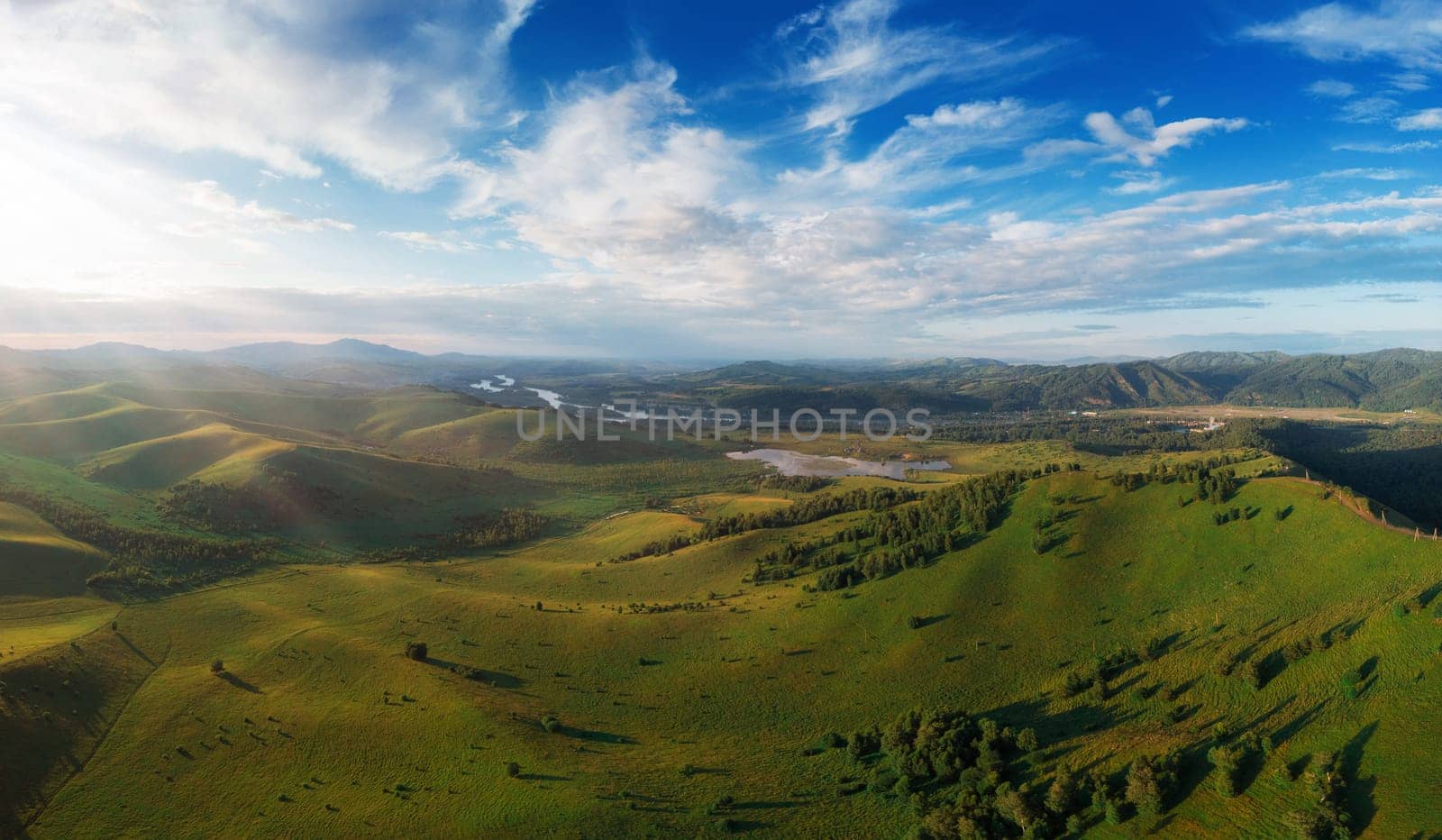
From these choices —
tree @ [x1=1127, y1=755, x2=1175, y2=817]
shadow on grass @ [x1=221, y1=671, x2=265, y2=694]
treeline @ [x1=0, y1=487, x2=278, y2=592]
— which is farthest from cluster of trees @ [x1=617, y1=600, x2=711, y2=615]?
treeline @ [x1=0, y1=487, x2=278, y2=592]

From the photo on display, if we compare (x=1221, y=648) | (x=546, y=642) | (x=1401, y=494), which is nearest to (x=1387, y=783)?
(x=1221, y=648)

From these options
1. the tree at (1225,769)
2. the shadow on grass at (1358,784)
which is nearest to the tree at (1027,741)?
the tree at (1225,769)

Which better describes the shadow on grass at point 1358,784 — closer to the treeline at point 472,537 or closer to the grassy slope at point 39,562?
the treeline at point 472,537

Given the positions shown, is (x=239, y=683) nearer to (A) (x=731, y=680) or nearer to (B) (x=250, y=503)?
(A) (x=731, y=680)

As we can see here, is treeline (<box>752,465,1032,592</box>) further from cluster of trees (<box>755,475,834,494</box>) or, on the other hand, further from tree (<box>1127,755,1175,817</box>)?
cluster of trees (<box>755,475,834,494</box>)

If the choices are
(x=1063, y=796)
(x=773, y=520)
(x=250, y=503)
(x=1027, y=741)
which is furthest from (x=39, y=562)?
(x=1063, y=796)

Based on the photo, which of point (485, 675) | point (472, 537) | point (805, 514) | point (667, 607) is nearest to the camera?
point (485, 675)
